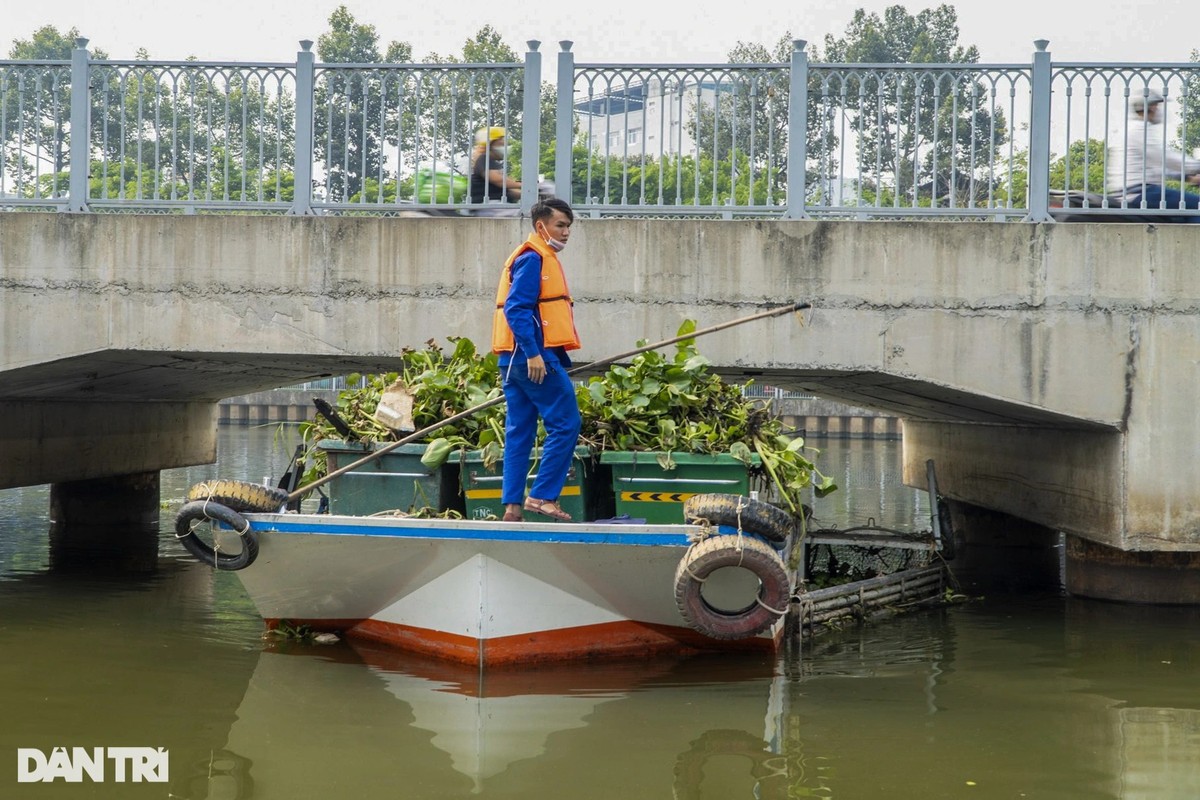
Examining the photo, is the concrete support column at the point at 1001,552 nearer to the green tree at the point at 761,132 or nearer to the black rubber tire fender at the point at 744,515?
the green tree at the point at 761,132

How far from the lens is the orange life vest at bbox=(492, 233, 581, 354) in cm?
725

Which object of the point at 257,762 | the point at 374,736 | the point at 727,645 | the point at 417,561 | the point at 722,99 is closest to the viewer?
the point at 257,762

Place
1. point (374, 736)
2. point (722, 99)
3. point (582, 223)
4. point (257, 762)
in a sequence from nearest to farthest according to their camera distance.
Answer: point (257, 762) < point (374, 736) < point (582, 223) < point (722, 99)

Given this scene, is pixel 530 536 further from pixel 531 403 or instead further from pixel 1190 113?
pixel 1190 113

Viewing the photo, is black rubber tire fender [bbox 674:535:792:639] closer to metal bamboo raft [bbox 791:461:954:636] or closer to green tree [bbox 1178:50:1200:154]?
metal bamboo raft [bbox 791:461:954:636]

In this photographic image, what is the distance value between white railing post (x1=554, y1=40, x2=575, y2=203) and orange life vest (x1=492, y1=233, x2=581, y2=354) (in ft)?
8.20

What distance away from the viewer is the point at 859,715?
6.71 m

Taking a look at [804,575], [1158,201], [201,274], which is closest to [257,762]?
[201,274]

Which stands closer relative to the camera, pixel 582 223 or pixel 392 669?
pixel 392 669

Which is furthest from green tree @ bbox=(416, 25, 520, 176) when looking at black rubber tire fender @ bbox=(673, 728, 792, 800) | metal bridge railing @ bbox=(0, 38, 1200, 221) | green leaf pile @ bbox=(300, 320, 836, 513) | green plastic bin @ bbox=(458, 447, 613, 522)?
black rubber tire fender @ bbox=(673, 728, 792, 800)

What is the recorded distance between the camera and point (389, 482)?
8125 mm

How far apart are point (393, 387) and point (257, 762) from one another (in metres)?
3.18

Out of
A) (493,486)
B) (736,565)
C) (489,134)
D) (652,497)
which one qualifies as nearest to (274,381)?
(489,134)

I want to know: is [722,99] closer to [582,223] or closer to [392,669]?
[582,223]
